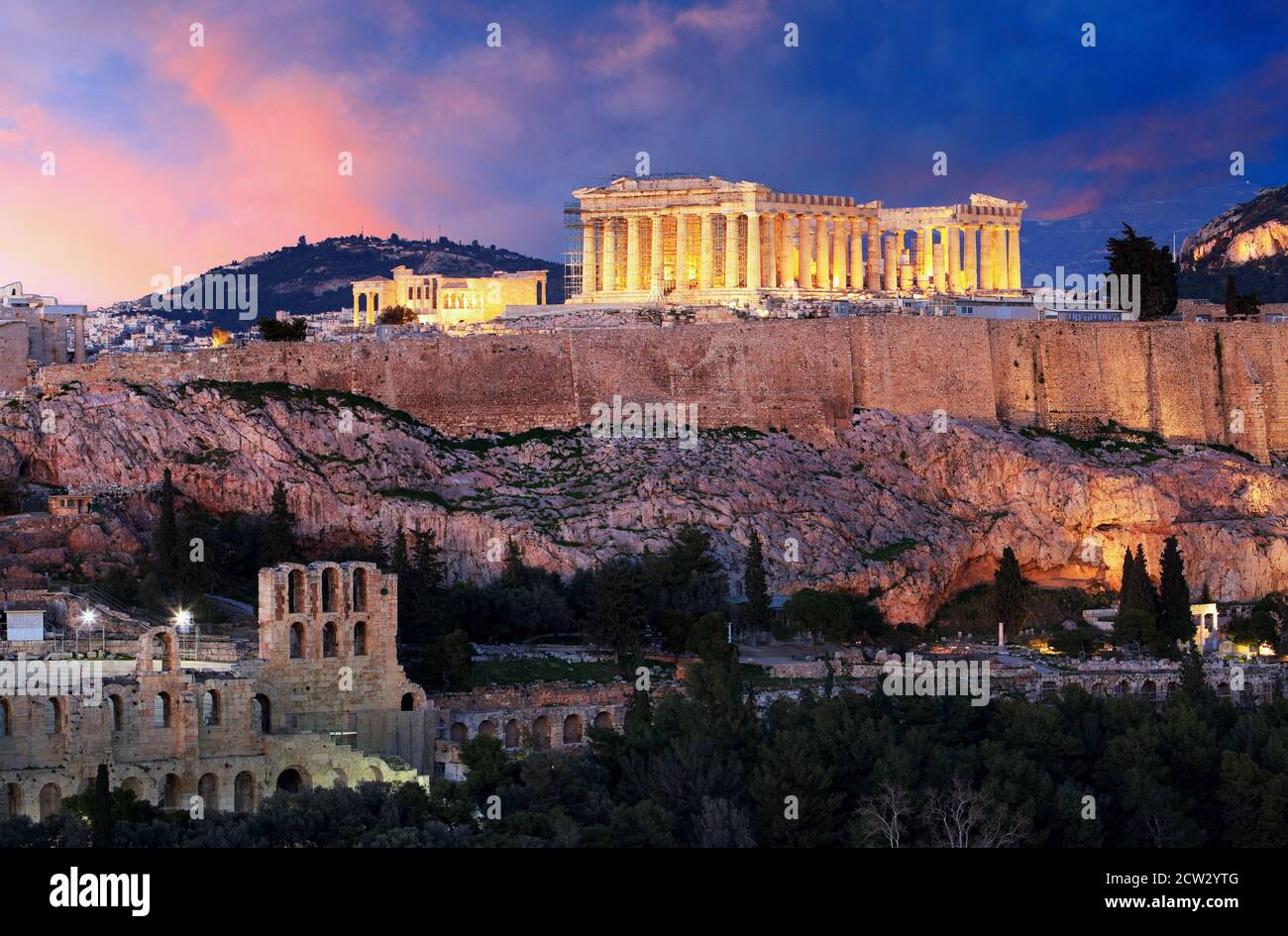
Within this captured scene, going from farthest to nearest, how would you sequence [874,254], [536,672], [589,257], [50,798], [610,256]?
[874,254] < [589,257] < [610,256] < [536,672] < [50,798]

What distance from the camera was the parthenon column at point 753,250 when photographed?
78.2 metres

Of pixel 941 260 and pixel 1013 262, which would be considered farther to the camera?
pixel 1013 262

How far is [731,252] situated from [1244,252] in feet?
150

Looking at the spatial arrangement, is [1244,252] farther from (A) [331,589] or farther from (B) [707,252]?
(A) [331,589]

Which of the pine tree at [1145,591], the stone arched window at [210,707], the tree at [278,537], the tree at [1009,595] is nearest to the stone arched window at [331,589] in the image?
the stone arched window at [210,707]

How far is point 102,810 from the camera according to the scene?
34656 millimetres

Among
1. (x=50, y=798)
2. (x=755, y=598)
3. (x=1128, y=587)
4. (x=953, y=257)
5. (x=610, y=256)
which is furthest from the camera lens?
(x=953, y=257)

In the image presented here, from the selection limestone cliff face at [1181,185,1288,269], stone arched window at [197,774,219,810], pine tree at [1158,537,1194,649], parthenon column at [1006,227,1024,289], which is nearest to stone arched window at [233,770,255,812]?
stone arched window at [197,774,219,810]

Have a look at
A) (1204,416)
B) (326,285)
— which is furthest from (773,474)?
(326,285)

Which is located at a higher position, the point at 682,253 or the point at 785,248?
the point at 785,248

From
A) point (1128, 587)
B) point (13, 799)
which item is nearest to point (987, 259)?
point (1128, 587)

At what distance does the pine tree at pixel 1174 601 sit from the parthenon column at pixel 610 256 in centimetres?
2505

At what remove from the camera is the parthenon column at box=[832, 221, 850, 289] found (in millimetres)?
82125
